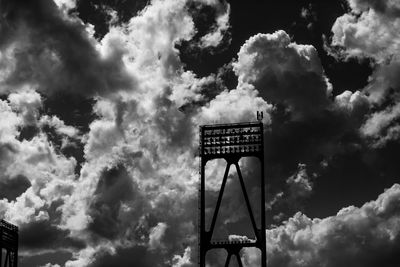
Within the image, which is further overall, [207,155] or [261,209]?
[207,155]

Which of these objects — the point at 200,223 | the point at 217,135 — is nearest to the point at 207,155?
the point at 217,135

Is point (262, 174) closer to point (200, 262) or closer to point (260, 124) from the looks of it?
point (260, 124)

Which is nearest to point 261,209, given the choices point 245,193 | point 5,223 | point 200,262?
point 245,193

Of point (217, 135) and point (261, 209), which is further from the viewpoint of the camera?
point (217, 135)

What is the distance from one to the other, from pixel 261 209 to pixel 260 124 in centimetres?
756

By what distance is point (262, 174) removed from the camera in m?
56.8

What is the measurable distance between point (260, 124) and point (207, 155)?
16.9ft

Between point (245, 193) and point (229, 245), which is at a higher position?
point (245, 193)

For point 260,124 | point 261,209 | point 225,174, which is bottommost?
point 261,209

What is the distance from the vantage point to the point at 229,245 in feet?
188

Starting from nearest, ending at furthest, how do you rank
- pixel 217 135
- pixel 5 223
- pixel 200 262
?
1. pixel 200 262
2. pixel 217 135
3. pixel 5 223

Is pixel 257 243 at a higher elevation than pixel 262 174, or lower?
lower

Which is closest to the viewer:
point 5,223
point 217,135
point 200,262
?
point 200,262

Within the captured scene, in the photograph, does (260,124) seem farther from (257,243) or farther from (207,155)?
(257,243)
